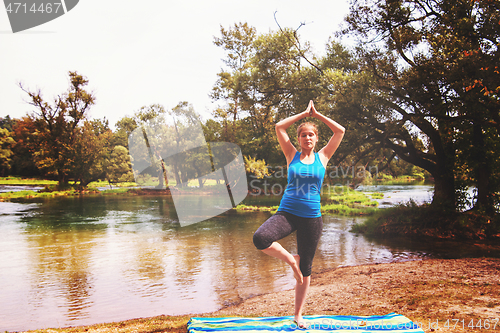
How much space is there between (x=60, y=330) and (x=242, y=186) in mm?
32979

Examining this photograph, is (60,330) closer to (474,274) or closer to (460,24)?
(474,274)

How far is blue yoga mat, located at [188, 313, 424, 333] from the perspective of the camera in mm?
3904

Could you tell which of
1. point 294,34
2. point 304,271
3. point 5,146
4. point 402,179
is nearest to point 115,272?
point 304,271

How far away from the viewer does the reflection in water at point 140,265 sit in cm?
736

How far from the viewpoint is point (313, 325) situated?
13.3 ft

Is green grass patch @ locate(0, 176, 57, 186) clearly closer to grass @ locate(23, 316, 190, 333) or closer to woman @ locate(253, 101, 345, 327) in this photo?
grass @ locate(23, 316, 190, 333)

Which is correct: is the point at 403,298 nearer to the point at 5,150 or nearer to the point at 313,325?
the point at 313,325

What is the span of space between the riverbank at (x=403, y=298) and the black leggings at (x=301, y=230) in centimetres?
188

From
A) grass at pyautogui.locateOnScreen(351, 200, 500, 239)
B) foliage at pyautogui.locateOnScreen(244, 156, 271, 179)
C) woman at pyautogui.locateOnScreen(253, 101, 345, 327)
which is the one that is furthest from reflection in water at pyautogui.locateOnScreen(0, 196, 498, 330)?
foliage at pyautogui.locateOnScreen(244, 156, 271, 179)

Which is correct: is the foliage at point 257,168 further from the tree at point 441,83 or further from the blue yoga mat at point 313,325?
the blue yoga mat at point 313,325

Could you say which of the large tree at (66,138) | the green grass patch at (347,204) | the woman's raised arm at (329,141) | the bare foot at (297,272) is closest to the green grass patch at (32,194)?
the large tree at (66,138)

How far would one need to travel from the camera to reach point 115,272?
1038 centimetres

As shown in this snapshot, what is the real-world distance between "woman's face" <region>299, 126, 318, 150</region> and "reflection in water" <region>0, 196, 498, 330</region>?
4832 millimetres

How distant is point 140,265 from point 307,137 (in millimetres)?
9351
